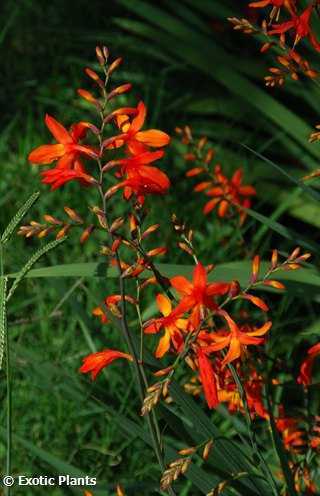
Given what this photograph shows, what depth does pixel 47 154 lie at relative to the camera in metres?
1.69

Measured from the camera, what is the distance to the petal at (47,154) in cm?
169

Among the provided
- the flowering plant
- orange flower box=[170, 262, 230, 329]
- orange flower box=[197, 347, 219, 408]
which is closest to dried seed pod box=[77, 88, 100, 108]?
the flowering plant

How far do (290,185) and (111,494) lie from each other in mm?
2121

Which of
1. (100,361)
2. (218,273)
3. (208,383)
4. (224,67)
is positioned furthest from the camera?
(224,67)

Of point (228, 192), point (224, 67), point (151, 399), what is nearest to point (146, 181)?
point (151, 399)

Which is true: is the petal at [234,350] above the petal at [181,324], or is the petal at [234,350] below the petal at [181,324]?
above

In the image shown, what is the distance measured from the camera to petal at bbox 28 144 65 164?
5.55 feet

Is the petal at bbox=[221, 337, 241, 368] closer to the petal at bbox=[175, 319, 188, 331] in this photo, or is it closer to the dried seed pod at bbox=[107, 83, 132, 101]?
the petal at bbox=[175, 319, 188, 331]

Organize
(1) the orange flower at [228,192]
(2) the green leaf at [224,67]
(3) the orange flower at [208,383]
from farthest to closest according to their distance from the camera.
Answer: (2) the green leaf at [224,67], (1) the orange flower at [228,192], (3) the orange flower at [208,383]

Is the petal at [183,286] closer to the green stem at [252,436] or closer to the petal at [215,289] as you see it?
the petal at [215,289]

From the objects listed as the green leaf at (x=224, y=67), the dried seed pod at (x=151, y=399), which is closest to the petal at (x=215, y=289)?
the dried seed pod at (x=151, y=399)

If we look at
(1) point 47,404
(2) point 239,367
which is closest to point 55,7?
(1) point 47,404

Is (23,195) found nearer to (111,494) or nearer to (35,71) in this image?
(35,71)

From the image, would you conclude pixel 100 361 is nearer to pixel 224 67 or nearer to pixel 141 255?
pixel 141 255
